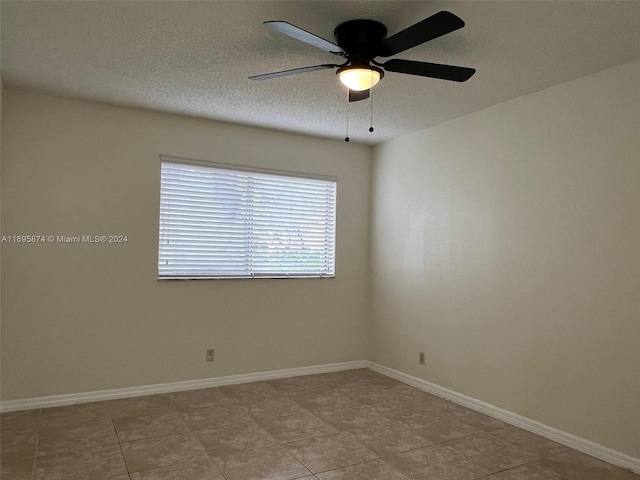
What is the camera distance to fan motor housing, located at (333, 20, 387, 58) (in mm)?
2502

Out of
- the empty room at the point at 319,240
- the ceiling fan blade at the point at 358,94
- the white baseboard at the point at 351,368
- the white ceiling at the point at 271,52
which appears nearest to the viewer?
the white ceiling at the point at 271,52

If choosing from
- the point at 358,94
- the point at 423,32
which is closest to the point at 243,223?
the point at 358,94

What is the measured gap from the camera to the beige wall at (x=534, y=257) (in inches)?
118

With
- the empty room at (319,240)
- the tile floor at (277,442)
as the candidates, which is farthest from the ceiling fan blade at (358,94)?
the tile floor at (277,442)

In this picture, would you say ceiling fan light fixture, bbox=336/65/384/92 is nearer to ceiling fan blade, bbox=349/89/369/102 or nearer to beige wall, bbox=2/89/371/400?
ceiling fan blade, bbox=349/89/369/102

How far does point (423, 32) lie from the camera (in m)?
2.15

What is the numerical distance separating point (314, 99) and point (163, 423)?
2.78 metres

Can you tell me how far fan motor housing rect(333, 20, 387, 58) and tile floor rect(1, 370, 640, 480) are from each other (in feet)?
7.93

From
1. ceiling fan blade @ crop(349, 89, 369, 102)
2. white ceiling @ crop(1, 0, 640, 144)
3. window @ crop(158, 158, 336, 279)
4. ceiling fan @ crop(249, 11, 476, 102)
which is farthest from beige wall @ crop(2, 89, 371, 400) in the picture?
ceiling fan @ crop(249, 11, 476, 102)

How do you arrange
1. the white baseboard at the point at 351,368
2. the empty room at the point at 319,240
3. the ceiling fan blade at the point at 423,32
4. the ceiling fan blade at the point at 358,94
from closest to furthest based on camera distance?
the ceiling fan blade at the point at 423,32 < the empty room at the point at 319,240 < the ceiling fan blade at the point at 358,94 < the white baseboard at the point at 351,368

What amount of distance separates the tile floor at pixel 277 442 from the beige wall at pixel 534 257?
1.12 feet

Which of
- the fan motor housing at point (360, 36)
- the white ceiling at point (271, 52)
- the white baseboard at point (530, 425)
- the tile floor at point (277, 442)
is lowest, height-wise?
the tile floor at point (277, 442)

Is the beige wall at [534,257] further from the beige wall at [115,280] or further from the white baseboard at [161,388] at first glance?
the beige wall at [115,280]

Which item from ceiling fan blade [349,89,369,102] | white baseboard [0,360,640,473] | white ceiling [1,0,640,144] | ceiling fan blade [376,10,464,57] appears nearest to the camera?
ceiling fan blade [376,10,464,57]
